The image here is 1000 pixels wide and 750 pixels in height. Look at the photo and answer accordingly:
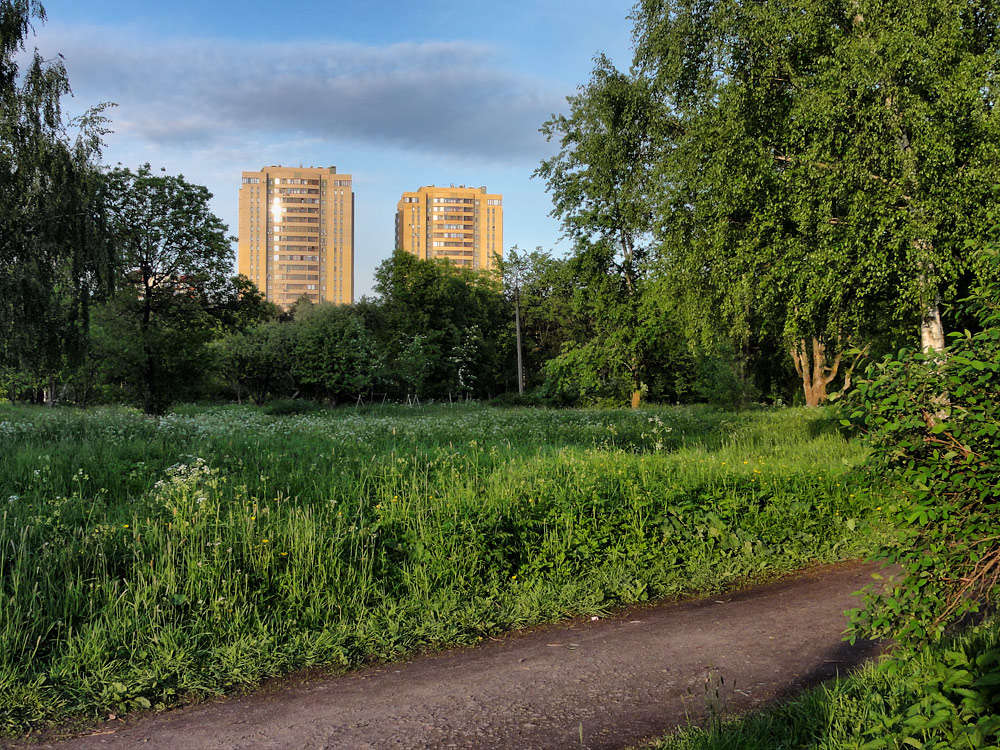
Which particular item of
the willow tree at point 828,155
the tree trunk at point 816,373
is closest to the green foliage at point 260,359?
the tree trunk at point 816,373

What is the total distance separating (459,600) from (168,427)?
9490mm

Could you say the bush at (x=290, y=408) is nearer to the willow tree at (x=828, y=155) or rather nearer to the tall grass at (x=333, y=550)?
the willow tree at (x=828, y=155)

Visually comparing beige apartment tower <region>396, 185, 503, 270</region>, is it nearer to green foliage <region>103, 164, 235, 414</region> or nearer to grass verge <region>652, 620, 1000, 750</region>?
green foliage <region>103, 164, 235, 414</region>

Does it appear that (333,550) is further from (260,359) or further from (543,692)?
(260,359)

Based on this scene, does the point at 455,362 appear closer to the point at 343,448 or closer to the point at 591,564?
the point at 343,448

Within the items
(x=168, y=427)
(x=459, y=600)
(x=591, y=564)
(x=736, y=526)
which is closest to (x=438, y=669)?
(x=459, y=600)

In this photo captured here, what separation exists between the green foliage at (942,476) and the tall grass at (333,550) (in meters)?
0.59

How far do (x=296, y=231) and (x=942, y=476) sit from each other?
179 m

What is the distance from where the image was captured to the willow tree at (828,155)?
1158 centimetres

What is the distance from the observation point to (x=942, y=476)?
133 inches

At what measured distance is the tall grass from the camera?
4125 mm

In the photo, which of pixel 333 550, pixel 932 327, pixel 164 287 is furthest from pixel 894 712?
pixel 164 287

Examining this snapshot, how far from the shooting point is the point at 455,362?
177ft

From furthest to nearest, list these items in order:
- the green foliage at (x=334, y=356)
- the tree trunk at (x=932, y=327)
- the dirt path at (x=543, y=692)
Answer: the green foliage at (x=334, y=356), the tree trunk at (x=932, y=327), the dirt path at (x=543, y=692)
